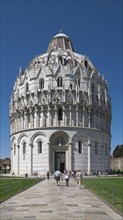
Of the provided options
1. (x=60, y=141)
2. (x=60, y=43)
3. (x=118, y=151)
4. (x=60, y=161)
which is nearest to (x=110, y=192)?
(x=60, y=161)

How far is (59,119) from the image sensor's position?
228ft

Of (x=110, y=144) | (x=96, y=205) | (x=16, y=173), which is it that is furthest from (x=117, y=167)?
(x=96, y=205)

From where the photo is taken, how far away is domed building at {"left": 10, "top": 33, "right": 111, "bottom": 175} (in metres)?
68.7

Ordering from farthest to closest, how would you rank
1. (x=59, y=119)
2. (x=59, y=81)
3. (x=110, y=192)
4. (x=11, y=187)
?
1. (x=59, y=81)
2. (x=59, y=119)
3. (x=11, y=187)
4. (x=110, y=192)

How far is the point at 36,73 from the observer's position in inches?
2891

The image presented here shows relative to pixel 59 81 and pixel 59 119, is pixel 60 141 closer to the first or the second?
pixel 59 119

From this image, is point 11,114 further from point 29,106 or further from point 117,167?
point 117,167

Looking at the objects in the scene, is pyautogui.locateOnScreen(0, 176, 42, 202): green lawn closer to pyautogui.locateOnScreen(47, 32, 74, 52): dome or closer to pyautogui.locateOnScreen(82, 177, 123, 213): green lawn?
pyautogui.locateOnScreen(82, 177, 123, 213): green lawn

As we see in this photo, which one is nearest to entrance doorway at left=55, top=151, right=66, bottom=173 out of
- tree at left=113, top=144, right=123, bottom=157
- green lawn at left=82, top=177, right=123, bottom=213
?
green lawn at left=82, top=177, right=123, bottom=213

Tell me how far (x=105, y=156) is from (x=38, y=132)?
17039 mm

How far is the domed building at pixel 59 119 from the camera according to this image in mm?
68688

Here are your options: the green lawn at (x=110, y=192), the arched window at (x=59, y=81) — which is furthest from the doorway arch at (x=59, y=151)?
the green lawn at (x=110, y=192)

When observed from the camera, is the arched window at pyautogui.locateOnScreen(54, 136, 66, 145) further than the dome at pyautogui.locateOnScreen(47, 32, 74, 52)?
No

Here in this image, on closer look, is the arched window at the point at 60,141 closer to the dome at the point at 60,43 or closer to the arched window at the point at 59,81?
the arched window at the point at 59,81
